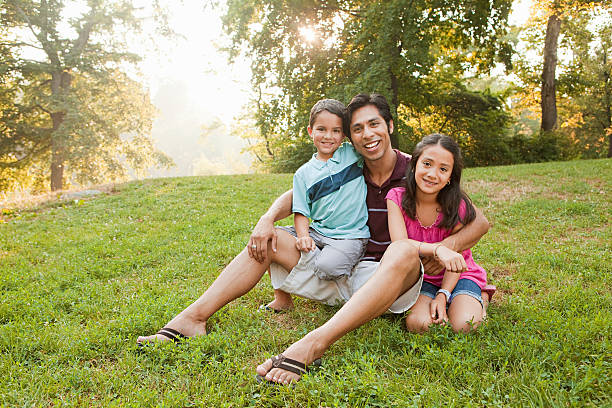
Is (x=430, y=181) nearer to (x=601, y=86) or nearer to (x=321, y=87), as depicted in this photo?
(x=321, y=87)

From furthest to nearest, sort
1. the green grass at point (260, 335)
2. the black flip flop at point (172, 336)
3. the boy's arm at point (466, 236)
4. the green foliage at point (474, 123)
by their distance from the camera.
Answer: the green foliage at point (474, 123) → the boy's arm at point (466, 236) → the black flip flop at point (172, 336) → the green grass at point (260, 335)

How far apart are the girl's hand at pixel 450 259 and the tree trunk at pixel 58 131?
2087cm

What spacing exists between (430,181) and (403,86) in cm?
Answer: 1416

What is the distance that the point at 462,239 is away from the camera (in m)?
3.03

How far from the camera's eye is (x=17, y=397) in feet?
7.88

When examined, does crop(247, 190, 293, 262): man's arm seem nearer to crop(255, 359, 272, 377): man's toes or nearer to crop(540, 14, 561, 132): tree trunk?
crop(255, 359, 272, 377): man's toes

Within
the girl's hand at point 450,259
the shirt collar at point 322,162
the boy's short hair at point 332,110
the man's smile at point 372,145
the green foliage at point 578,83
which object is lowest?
the girl's hand at point 450,259

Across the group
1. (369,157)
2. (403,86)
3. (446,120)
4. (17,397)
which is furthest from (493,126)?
(17,397)

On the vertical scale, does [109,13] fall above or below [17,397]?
above

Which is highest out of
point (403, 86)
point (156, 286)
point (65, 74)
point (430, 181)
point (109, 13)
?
point (109, 13)

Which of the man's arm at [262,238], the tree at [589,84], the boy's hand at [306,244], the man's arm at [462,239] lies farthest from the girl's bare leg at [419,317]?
the tree at [589,84]

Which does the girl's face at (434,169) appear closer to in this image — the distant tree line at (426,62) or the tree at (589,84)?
the distant tree line at (426,62)

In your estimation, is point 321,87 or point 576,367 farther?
point 321,87

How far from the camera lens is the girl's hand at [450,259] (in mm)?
2733
